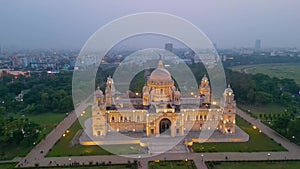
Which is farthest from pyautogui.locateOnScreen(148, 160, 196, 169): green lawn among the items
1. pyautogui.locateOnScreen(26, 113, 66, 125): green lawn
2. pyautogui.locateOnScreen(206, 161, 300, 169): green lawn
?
pyautogui.locateOnScreen(26, 113, 66, 125): green lawn

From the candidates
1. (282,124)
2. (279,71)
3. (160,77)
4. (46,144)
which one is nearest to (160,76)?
(160,77)

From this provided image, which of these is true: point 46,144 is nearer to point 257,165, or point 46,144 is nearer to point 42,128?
point 42,128

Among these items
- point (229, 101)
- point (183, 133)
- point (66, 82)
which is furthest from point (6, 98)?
point (229, 101)

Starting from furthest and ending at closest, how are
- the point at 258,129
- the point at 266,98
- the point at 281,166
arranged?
the point at 266,98, the point at 258,129, the point at 281,166

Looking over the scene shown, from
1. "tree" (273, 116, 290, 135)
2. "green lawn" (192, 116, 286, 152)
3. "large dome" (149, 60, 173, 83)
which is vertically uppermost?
"large dome" (149, 60, 173, 83)

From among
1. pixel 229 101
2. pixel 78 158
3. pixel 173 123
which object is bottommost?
pixel 78 158

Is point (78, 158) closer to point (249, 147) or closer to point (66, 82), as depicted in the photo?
point (249, 147)

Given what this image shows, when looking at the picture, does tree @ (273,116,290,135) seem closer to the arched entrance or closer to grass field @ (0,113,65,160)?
the arched entrance
